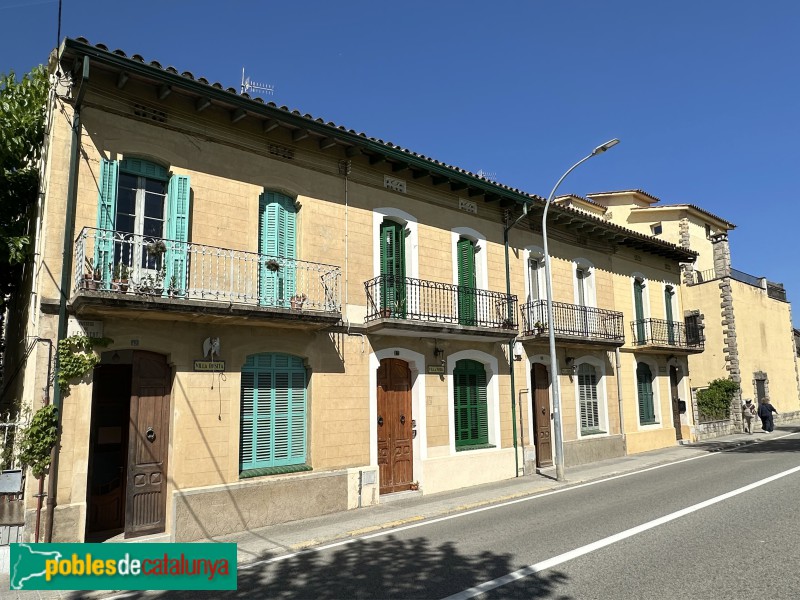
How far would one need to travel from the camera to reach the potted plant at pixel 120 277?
873cm

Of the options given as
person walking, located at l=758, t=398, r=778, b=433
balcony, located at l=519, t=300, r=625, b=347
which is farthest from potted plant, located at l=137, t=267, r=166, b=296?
person walking, located at l=758, t=398, r=778, b=433

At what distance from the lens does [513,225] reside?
52.4ft

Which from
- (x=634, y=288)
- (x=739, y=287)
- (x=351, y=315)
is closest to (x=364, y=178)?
(x=351, y=315)

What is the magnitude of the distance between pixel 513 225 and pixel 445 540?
→ 10.1 metres

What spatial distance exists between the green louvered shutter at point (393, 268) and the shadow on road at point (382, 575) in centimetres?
574

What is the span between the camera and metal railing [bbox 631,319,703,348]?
1997 centimetres

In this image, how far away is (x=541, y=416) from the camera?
16375 mm

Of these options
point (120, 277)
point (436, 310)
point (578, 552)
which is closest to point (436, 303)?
point (436, 310)

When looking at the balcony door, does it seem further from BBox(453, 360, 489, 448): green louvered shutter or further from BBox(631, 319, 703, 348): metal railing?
BBox(631, 319, 703, 348): metal railing

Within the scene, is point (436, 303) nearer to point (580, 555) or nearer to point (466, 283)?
point (466, 283)

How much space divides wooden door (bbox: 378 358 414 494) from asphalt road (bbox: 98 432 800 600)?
107 inches

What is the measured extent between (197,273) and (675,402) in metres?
19.6

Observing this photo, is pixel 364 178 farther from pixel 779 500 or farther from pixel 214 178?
pixel 779 500

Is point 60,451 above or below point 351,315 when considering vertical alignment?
below
